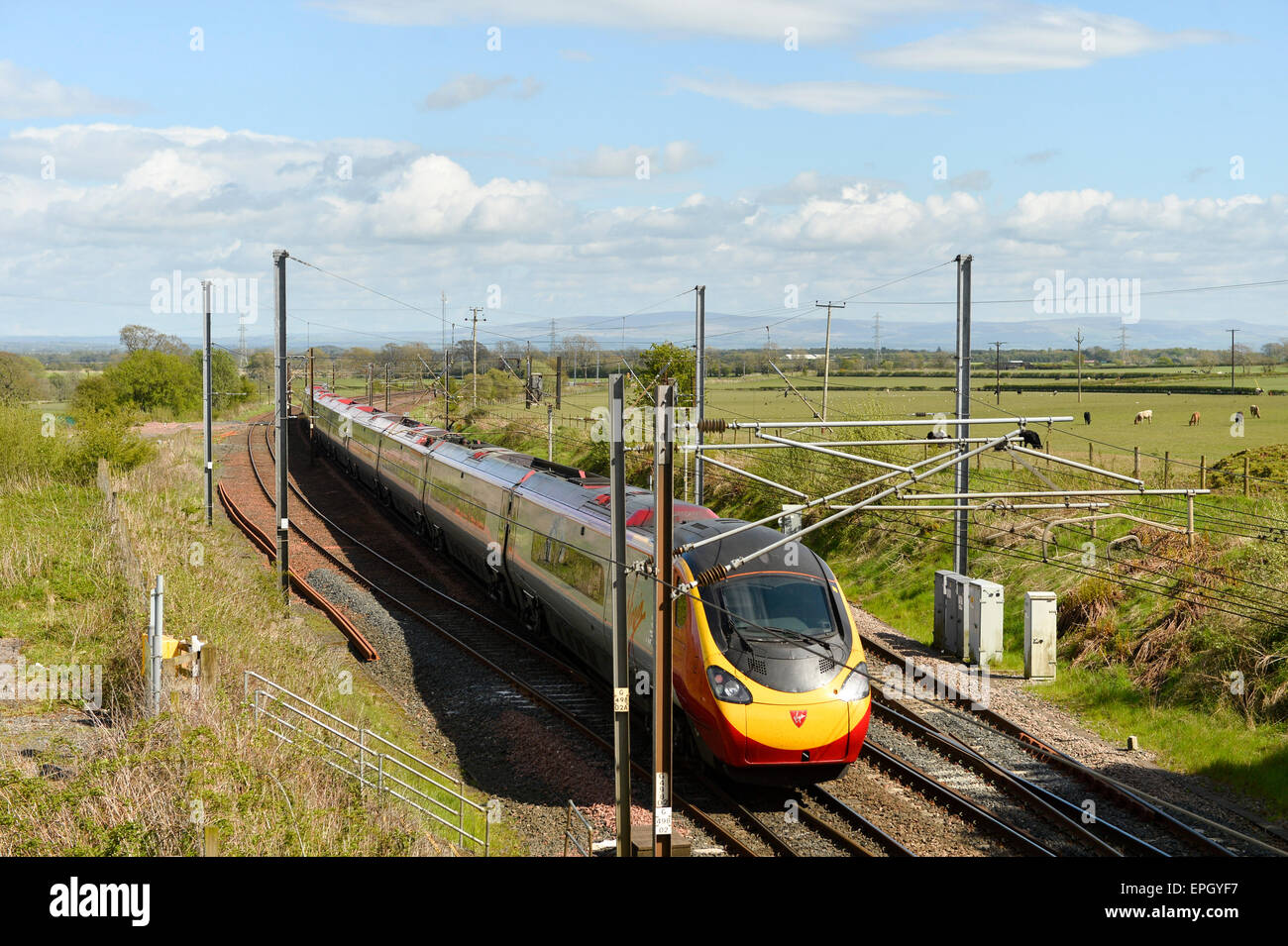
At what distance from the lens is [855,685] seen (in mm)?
12570

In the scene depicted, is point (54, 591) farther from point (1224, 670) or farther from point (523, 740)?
point (1224, 670)

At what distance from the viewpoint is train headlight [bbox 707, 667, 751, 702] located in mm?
12164

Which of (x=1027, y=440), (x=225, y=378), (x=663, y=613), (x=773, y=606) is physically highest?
(x=225, y=378)

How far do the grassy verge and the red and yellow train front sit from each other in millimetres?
2705

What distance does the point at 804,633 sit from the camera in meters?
12.7

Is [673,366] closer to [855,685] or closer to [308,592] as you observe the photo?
[308,592]

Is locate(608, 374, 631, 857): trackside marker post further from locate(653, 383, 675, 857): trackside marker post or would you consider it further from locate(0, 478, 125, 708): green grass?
locate(0, 478, 125, 708): green grass

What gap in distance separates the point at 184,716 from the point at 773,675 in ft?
21.1

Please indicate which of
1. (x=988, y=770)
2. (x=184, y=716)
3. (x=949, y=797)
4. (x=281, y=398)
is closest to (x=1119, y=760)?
(x=988, y=770)

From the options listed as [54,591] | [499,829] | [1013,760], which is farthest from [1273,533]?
[54,591]

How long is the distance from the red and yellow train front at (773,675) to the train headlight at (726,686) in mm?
11

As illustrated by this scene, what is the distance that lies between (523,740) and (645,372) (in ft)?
103

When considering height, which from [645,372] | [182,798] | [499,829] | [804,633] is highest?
[645,372]

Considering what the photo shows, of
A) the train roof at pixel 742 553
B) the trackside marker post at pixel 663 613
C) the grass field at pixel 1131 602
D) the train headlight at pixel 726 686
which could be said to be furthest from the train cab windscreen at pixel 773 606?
the grass field at pixel 1131 602
